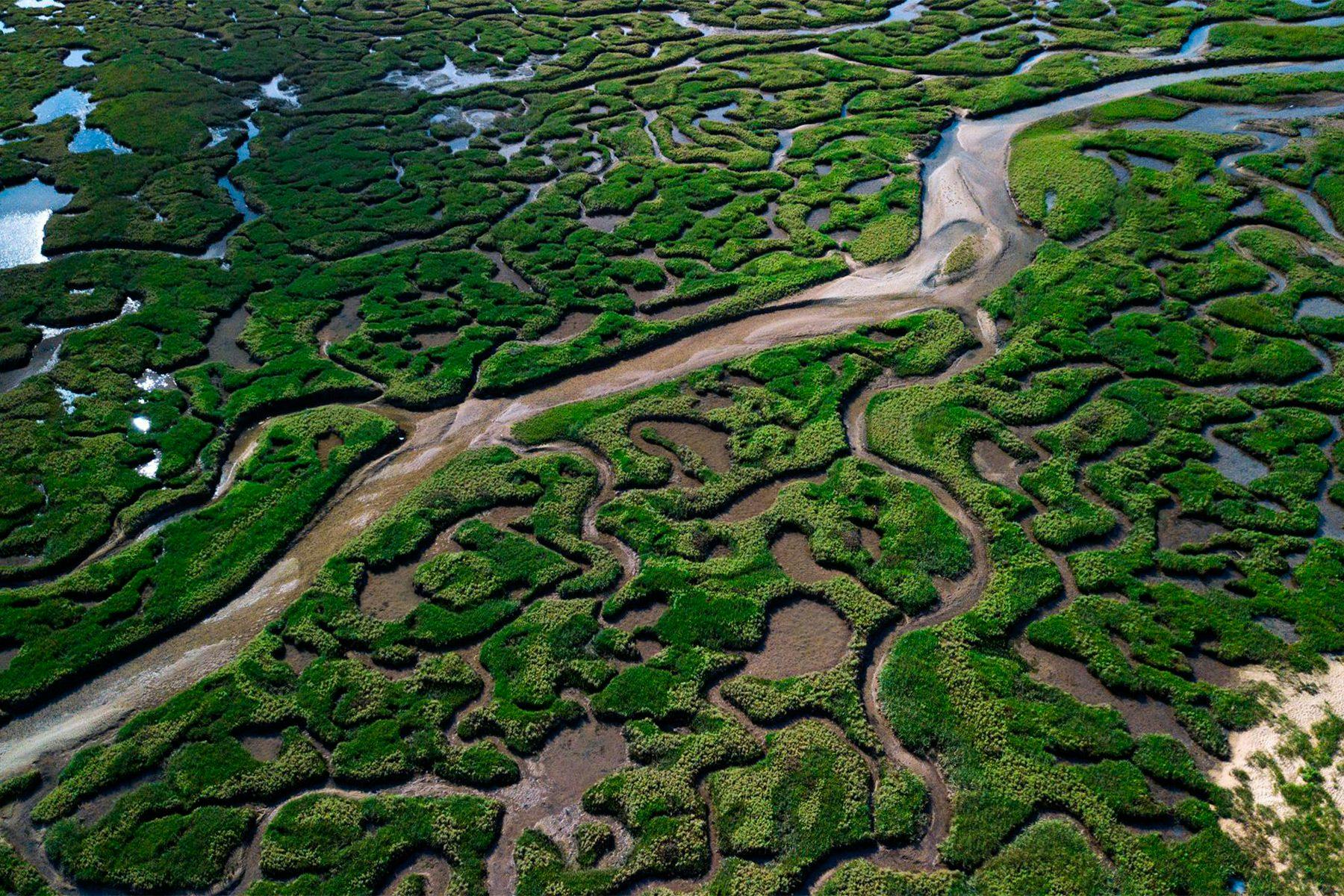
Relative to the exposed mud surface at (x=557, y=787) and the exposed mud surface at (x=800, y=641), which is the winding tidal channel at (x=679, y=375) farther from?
the exposed mud surface at (x=557, y=787)

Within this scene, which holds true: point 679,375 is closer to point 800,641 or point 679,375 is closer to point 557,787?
point 800,641

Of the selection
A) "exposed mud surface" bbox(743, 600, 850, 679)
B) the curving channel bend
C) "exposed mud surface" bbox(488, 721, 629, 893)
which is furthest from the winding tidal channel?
"exposed mud surface" bbox(488, 721, 629, 893)

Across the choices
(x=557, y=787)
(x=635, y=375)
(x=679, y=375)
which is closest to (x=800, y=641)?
(x=557, y=787)

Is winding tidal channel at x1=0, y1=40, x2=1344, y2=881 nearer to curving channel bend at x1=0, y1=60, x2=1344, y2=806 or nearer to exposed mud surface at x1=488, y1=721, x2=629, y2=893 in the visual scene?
curving channel bend at x1=0, y1=60, x2=1344, y2=806

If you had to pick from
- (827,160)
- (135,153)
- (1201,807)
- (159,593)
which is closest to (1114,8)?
(827,160)

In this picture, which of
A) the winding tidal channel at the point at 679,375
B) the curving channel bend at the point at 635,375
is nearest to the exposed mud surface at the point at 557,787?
the winding tidal channel at the point at 679,375

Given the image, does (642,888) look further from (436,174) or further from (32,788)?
(436,174)

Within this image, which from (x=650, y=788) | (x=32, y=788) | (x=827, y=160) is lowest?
(x=32, y=788)

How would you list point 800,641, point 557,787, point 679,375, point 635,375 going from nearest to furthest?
point 557,787, point 800,641, point 679,375, point 635,375
